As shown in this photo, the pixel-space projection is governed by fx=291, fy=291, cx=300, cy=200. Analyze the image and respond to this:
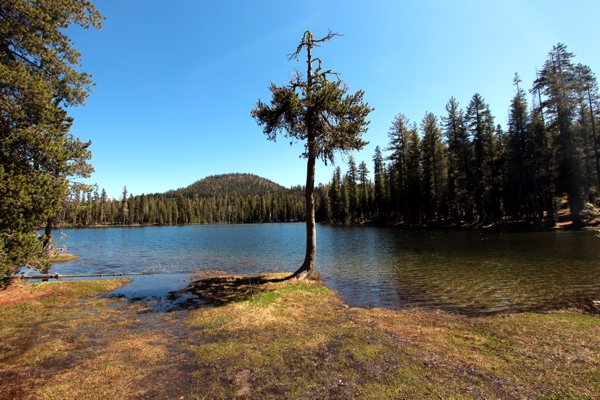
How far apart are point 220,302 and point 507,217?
58.0 meters

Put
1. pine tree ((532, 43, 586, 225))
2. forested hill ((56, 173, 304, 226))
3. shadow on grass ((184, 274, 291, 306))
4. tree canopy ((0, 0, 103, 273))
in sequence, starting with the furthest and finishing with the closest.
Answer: forested hill ((56, 173, 304, 226)) → pine tree ((532, 43, 586, 225)) → shadow on grass ((184, 274, 291, 306)) → tree canopy ((0, 0, 103, 273))

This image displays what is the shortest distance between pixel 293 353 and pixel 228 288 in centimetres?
777

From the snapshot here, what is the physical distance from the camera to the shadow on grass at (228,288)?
39.8 ft

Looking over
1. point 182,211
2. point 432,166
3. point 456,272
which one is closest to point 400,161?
point 432,166

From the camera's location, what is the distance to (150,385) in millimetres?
5625

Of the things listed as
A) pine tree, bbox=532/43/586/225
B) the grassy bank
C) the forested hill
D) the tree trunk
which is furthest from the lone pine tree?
the forested hill

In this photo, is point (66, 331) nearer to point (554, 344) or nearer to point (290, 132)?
point (290, 132)

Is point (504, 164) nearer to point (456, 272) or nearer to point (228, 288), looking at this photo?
point (456, 272)

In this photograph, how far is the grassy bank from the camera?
17.6 ft

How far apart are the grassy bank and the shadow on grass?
3.24 ft

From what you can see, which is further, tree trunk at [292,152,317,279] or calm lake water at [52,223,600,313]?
tree trunk at [292,152,317,279]

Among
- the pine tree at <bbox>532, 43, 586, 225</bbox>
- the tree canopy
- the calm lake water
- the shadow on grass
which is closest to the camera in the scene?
the tree canopy

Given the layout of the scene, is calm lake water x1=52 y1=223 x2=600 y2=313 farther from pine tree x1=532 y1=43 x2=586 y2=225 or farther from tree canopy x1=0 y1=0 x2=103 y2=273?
pine tree x1=532 y1=43 x2=586 y2=225

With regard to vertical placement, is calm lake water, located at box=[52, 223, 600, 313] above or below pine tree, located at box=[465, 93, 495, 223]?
below
